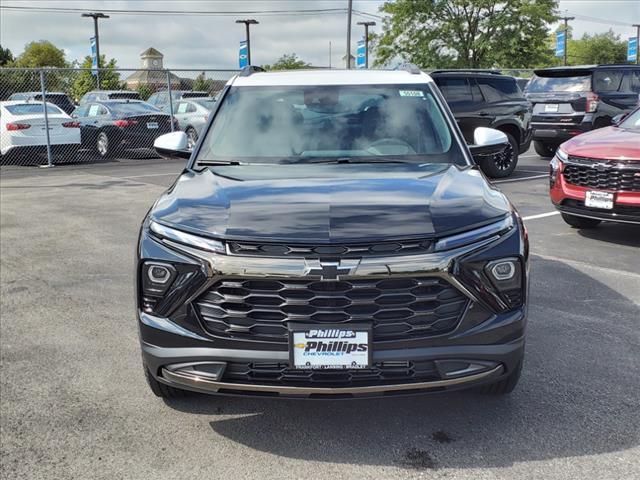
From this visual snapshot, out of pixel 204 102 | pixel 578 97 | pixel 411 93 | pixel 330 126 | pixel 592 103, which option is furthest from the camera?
pixel 204 102

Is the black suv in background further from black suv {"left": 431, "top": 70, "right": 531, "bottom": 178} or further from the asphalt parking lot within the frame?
the asphalt parking lot

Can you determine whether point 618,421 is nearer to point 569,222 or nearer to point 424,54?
point 569,222

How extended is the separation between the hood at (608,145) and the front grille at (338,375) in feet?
16.2

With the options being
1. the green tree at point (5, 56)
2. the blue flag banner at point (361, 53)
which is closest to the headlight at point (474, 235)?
the blue flag banner at point (361, 53)

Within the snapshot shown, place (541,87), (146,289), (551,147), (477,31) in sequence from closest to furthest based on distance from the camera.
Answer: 1. (146,289)
2. (541,87)
3. (551,147)
4. (477,31)

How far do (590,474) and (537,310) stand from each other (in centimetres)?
229

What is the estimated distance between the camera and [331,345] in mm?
2707

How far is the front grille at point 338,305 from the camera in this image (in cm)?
272

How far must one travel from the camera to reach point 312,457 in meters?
3.01

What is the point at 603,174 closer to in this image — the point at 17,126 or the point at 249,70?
the point at 249,70

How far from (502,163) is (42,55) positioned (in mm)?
74155

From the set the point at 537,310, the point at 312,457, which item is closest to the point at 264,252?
the point at 312,457

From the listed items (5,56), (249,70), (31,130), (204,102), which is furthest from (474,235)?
(5,56)

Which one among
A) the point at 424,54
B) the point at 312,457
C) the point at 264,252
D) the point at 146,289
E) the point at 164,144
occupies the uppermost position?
the point at 424,54
